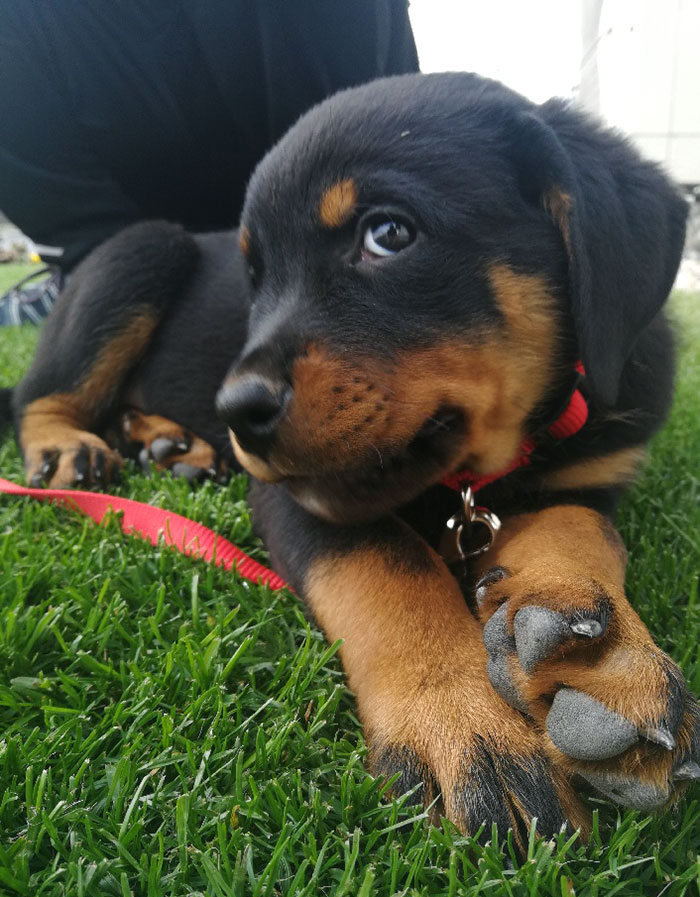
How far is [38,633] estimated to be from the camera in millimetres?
1562

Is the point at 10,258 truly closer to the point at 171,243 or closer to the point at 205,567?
the point at 171,243

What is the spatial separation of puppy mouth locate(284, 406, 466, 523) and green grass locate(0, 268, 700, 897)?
275 mm

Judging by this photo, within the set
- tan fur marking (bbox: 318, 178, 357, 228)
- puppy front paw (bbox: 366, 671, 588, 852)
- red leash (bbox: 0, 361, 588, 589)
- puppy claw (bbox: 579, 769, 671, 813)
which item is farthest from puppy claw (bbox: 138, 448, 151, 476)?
puppy claw (bbox: 579, 769, 671, 813)

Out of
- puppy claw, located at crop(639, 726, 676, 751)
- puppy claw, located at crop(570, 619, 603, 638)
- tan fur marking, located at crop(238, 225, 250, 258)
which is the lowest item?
puppy claw, located at crop(639, 726, 676, 751)

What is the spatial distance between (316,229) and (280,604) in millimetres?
880

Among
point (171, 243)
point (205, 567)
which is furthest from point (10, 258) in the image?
point (205, 567)

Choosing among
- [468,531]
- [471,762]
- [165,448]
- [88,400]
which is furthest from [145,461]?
[471,762]

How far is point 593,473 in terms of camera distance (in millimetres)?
2029

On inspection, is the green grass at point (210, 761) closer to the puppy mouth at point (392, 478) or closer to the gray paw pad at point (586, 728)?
the gray paw pad at point (586, 728)

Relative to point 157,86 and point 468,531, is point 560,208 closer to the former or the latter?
point 468,531

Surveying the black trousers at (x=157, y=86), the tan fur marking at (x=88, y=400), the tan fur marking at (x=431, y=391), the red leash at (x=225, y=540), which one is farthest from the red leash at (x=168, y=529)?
the black trousers at (x=157, y=86)

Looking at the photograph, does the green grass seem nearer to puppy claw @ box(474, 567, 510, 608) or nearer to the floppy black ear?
puppy claw @ box(474, 567, 510, 608)

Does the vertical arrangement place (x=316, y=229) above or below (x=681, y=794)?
above

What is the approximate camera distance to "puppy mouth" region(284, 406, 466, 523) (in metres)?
1.67
